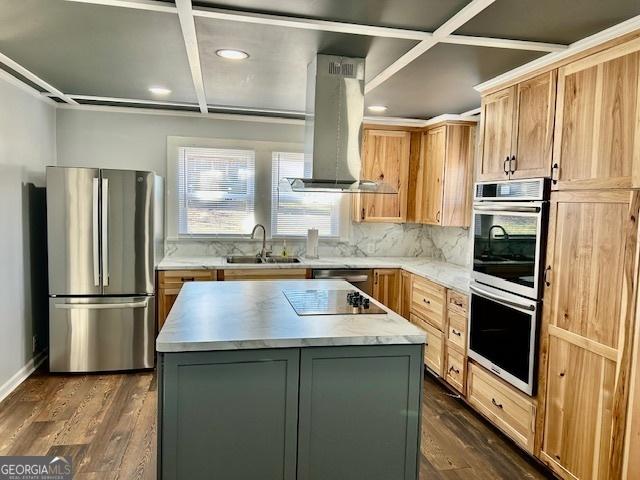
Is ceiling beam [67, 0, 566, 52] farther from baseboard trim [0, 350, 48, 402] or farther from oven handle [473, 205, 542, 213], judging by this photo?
baseboard trim [0, 350, 48, 402]

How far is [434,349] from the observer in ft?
12.8

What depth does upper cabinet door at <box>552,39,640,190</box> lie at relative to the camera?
2.03 meters

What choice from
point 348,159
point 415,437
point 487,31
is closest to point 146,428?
point 415,437

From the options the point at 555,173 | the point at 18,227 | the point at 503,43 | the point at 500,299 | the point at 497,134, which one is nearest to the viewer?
the point at 503,43

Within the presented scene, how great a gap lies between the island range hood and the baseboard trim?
8.56 ft

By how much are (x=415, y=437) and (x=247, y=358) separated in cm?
86

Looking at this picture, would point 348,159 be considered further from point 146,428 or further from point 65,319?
point 65,319

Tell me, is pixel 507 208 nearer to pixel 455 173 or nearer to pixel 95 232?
pixel 455 173

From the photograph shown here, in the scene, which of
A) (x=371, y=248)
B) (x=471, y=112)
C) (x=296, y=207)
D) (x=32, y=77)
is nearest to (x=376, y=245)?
(x=371, y=248)

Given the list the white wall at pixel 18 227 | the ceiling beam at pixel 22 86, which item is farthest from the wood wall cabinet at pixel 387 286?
the ceiling beam at pixel 22 86

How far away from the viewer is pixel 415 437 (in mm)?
2084

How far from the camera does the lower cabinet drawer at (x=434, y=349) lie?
12.4 ft

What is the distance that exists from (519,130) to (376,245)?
8.18ft

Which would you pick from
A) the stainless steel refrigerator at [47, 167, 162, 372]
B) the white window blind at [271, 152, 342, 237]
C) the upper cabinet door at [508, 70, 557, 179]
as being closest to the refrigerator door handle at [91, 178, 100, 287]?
the stainless steel refrigerator at [47, 167, 162, 372]
